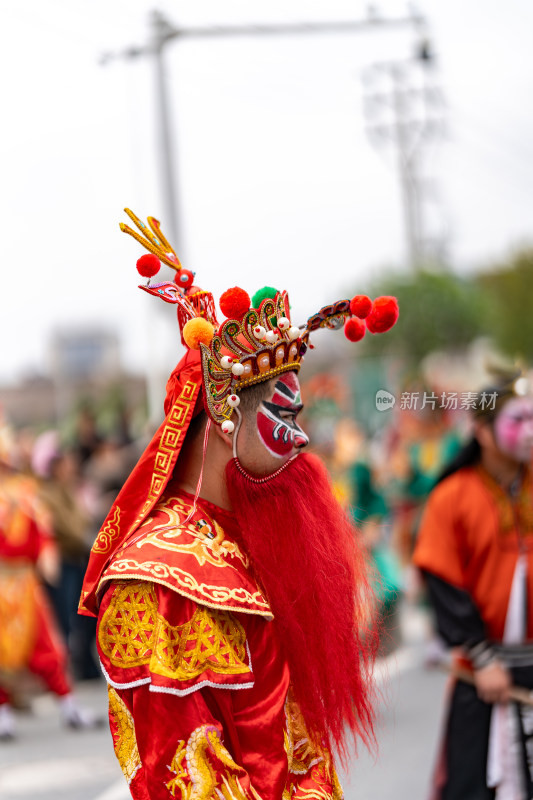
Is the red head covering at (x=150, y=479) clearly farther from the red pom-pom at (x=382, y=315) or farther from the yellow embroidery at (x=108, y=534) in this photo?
the red pom-pom at (x=382, y=315)

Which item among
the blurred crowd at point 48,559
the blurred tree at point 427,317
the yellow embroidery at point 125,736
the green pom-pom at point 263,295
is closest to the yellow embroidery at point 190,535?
the yellow embroidery at point 125,736

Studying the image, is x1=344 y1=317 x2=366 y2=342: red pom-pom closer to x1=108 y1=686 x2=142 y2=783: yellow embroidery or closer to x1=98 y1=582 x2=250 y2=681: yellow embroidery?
x1=98 y1=582 x2=250 y2=681: yellow embroidery

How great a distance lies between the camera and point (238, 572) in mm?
2125

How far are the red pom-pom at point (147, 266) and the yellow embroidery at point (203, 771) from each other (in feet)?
2.97

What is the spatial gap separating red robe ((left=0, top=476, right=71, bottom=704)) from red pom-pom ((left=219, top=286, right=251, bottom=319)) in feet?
16.2

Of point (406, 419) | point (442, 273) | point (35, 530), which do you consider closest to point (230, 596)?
point (35, 530)

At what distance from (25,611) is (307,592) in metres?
5.02

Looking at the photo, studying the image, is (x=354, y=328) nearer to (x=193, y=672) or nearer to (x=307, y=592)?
(x=307, y=592)

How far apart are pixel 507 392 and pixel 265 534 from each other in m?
1.92

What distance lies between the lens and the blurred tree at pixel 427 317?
25297 millimetres

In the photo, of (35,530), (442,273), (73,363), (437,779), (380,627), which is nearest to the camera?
(380,627)

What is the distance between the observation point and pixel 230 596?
6.66ft

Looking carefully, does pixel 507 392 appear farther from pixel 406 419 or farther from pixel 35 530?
pixel 406 419

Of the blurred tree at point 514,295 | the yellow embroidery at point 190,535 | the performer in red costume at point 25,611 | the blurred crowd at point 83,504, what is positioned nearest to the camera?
the yellow embroidery at point 190,535
